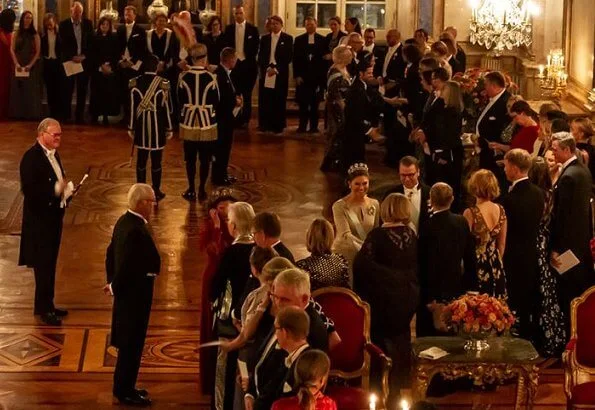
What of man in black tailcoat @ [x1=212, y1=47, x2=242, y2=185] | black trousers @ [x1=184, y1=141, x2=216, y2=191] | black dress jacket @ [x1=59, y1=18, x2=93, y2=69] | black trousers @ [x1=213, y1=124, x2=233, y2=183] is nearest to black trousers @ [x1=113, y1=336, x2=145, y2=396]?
black trousers @ [x1=184, y1=141, x2=216, y2=191]

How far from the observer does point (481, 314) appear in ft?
26.3

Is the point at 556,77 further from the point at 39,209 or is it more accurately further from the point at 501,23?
the point at 39,209

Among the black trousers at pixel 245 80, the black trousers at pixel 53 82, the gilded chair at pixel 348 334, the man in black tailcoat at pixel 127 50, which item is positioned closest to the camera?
the gilded chair at pixel 348 334

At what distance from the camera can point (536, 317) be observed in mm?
9672

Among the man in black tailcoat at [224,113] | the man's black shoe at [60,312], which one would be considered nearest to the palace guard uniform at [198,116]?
the man in black tailcoat at [224,113]

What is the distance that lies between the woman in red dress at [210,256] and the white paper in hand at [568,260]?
2.32 metres

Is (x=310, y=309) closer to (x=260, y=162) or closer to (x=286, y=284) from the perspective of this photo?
(x=286, y=284)

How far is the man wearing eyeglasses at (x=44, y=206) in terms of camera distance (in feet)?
32.3

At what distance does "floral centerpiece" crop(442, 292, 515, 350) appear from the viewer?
800 centimetres

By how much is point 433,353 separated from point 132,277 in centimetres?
182

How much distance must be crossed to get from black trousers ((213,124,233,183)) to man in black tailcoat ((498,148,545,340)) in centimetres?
527

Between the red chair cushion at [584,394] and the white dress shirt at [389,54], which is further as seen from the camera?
the white dress shirt at [389,54]

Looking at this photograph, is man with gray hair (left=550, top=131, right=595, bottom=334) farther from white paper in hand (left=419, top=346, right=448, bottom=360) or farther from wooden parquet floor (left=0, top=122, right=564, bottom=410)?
white paper in hand (left=419, top=346, right=448, bottom=360)

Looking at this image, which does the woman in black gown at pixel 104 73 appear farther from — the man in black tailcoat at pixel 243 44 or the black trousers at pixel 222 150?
the black trousers at pixel 222 150
